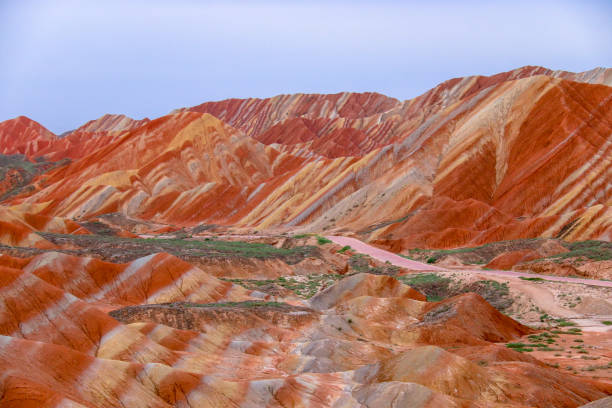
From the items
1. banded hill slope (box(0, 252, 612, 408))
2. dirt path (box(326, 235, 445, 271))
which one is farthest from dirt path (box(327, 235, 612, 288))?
banded hill slope (box(0, 252, 612, 408))

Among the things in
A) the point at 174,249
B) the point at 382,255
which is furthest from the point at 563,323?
the point at 174,249

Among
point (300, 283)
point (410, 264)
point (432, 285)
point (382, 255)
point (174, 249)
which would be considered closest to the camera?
point (432, 285)

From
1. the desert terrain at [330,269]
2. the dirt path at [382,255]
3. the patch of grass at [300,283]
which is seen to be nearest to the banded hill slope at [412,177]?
the desert terrain at [330,269]

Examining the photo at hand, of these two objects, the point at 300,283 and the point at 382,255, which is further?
the point at 382,255

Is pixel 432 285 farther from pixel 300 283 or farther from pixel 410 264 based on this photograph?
pixel 410 264

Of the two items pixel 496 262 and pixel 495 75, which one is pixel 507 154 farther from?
pixel 495 75

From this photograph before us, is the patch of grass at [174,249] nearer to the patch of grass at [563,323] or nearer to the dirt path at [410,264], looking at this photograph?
the dirt path at [410,264]

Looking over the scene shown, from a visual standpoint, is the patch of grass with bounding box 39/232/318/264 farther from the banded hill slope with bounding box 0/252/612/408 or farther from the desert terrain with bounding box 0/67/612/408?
the banded hill slope with bounding box 0/252/612/408

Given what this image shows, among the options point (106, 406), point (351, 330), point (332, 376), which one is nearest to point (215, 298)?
point (351, 330)

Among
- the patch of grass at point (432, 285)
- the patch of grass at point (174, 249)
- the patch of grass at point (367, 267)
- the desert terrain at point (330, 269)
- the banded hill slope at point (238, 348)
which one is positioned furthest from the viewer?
the patch of grass at point (367, 267)
